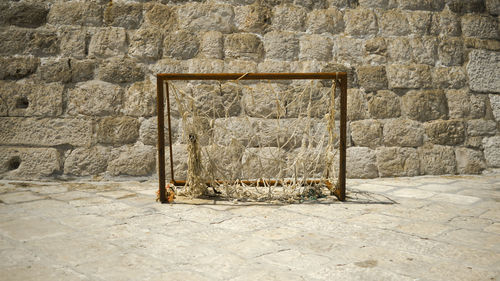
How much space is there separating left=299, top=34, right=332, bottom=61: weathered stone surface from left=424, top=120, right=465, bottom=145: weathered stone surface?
1.08m

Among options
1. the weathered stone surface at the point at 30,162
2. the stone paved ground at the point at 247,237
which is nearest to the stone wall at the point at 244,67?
the weathered stone surface at the point at 30,162

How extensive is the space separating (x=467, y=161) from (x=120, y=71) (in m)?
3.07

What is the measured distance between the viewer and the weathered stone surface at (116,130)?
3.18m

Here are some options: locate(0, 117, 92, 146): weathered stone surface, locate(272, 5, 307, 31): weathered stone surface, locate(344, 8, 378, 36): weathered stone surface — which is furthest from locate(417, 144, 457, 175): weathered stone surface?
locate(0, 117, 92, 146): weathered stone surface

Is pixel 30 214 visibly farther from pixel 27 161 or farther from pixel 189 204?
pixel 27 161

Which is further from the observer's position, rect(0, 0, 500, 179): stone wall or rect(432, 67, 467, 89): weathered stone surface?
rect(432, 67, 467, 89): weathered stone surface

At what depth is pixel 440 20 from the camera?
11.7 ft

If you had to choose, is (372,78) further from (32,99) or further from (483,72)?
(32,99)

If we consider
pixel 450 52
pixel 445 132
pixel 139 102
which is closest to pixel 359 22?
pixel 450 52

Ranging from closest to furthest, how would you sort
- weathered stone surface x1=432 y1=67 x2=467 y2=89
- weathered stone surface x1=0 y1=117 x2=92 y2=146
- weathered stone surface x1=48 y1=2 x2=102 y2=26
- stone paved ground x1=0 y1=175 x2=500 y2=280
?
stone paved ground x1=0 y1=175 x2=500 y2=280 → weathered stone surface x1=0 y1=117 x2=92 y2=146 → weathered stone surface x1=48 y1=2 x2=102 y2=26 → weathered stone surface x1=432 y1=67 x2=467 y2=89

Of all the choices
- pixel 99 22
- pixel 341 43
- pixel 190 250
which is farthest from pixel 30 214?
pixel 341 43

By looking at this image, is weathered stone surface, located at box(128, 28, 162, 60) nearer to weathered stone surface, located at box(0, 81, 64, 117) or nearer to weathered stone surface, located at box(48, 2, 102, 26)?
weathered stone surface, located at box(48, 2, 102, 26)

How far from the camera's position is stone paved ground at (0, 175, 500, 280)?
139 cm

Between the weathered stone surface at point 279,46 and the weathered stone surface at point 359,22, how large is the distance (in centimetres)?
52
